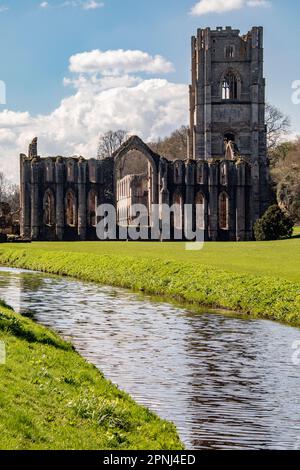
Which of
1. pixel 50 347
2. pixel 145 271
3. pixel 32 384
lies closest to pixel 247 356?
pixel 50 347

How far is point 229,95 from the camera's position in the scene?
314ft

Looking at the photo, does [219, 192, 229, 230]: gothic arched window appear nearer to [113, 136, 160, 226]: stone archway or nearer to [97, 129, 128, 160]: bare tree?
[113, 136, 160, 226]: stone archway

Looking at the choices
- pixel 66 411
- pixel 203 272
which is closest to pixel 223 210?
pixel 203 272

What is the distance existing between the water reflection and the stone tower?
61.8 m

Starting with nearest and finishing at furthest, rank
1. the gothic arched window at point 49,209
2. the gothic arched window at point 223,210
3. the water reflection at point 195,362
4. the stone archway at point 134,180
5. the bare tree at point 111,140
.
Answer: the water reflection at point 195,362 < the stone archway at point 134,180 < the gothic arched window at point 49,209 < the gothic arched window at point 223,210 < the bare tree at point 111,140

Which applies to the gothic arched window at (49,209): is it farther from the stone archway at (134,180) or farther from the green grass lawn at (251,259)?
the green grass lawn at (251,259)

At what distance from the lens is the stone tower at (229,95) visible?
9338 centimetres

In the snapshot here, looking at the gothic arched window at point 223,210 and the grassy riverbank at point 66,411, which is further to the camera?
the gothic arched window at point 223,210

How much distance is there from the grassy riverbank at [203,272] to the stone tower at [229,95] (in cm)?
4011

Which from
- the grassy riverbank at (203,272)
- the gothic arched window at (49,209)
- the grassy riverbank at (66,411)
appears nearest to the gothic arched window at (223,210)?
the gothic arched window at (49,209)

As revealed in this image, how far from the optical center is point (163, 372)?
17750 millimetres

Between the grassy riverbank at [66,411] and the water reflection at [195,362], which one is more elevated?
the grassy riverbank at [66,411]

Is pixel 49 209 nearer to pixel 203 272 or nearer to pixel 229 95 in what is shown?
pixel 229 95

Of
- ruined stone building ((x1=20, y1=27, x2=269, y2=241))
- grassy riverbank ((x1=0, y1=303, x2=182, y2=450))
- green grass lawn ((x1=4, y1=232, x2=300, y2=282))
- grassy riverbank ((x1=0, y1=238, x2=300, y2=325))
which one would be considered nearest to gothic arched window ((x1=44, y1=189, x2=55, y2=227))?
ruined stone building ((x1=20, y1=27, x2=269, y2=241))
